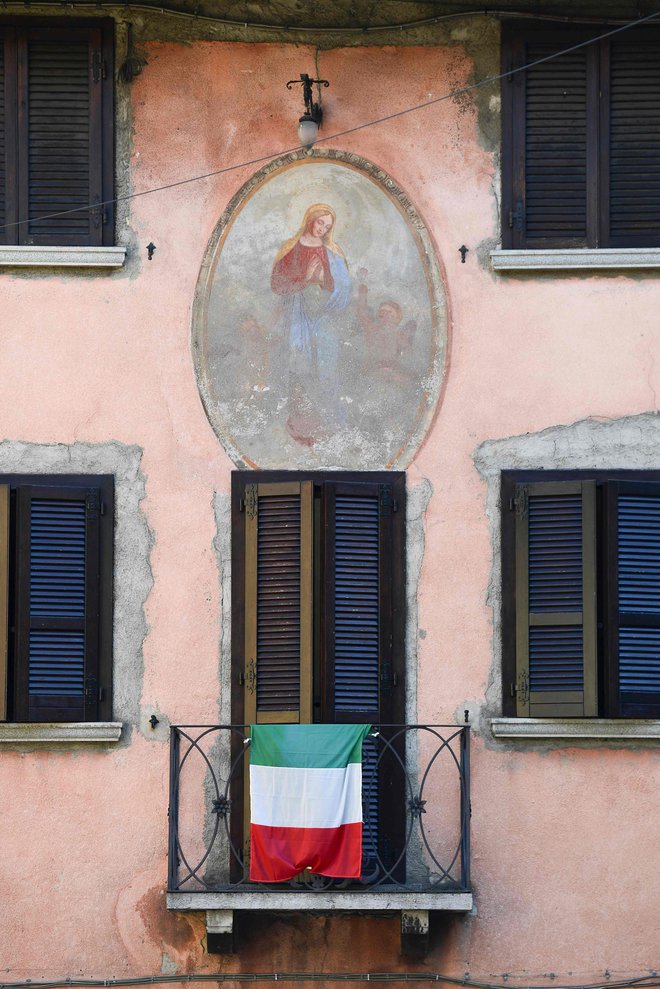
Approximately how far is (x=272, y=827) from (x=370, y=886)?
64 centimetres

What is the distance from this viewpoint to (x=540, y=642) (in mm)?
10453

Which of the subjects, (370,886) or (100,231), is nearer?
(370,886)

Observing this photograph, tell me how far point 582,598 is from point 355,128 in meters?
3.09

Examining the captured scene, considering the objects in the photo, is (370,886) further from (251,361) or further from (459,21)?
(459,21)

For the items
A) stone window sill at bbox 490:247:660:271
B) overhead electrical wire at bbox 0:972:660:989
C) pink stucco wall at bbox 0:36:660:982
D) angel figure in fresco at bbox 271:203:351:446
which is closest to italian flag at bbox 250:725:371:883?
pink stucco wall at bbox 0:36:660:982

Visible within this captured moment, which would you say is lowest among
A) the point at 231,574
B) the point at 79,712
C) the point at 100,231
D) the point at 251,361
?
the point at 79,712

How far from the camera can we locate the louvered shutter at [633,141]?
1091 cm

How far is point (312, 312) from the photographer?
10852 mm

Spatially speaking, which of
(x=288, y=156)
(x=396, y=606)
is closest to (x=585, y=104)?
(x=288, y=156)

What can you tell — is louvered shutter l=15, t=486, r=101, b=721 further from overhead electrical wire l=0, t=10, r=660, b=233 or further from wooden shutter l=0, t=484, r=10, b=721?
overhead electrical wire l=0, t=10, r=660, b=233

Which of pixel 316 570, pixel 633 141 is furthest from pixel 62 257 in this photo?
pixel 633 141

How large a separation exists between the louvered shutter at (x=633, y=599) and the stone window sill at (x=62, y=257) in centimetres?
318

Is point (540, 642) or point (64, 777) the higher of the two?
point (540, 642)

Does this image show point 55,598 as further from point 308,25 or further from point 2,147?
point 308,25
